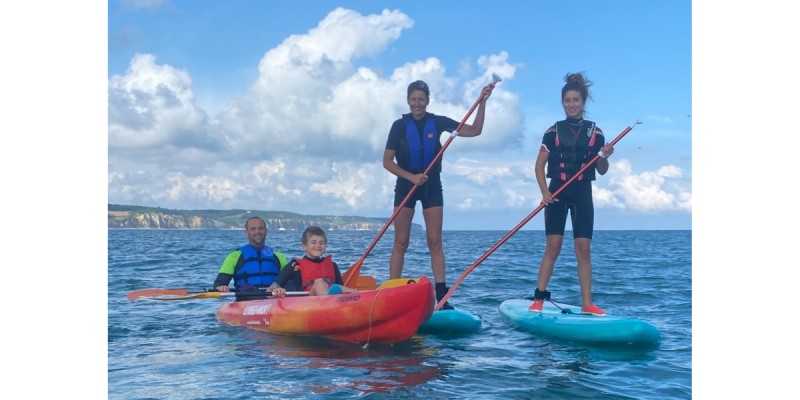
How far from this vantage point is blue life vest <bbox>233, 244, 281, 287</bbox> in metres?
9.59

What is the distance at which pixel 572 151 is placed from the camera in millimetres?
7801

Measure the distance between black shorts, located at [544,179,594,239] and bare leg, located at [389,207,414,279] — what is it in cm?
161

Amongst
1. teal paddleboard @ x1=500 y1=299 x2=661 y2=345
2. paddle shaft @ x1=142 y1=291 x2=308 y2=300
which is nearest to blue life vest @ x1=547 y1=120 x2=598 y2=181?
teal paddleboard @ x1=500 y1=299 x2=661 y2=345

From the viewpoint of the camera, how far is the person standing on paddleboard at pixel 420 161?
27.2ft

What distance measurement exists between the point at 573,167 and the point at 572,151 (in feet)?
0.56

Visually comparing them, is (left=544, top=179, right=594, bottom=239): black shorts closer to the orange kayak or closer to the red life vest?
the orange kayak

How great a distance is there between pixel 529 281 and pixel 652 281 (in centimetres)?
256

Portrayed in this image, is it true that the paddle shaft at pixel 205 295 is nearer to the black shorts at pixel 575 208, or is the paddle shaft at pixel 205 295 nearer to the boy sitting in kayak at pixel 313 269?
the boy sitting in kayak at pixel 313 269

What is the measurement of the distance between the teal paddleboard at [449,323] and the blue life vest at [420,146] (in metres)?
1.68
